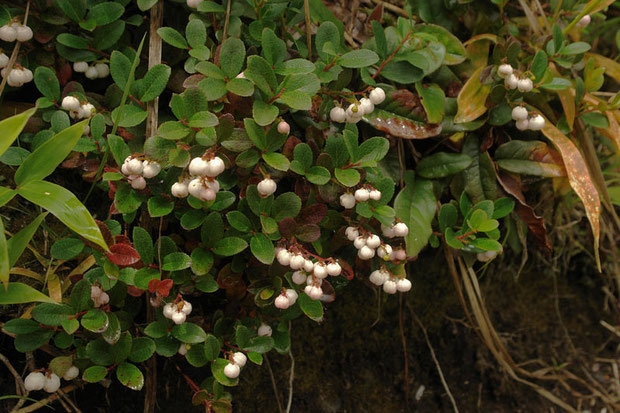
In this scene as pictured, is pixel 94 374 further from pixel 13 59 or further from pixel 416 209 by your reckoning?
pixel 416 209

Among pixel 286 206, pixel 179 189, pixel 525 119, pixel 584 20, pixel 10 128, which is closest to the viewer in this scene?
pixel 10 128

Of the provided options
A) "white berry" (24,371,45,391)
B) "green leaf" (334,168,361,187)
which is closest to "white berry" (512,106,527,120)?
"green leaf" (334,168,361,187)

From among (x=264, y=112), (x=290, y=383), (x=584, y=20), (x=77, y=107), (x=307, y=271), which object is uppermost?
(x=584, y=20)

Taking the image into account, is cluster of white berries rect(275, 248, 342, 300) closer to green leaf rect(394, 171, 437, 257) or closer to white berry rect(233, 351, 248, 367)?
white berry rect(233, 351, 248, 367)

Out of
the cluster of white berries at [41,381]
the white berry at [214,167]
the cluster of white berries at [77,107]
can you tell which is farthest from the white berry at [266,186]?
the cluster of white berries at [41,381]

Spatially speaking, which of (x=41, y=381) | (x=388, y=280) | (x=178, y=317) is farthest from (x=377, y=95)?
(x=41, y=381)

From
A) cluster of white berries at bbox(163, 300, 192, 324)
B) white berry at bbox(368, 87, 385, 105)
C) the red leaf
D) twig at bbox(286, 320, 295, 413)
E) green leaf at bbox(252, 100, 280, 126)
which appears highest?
white berry at bbox(368, 87, 385, 105)

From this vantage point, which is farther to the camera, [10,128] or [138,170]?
[138,170]

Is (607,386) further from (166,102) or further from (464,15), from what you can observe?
(166,102)
